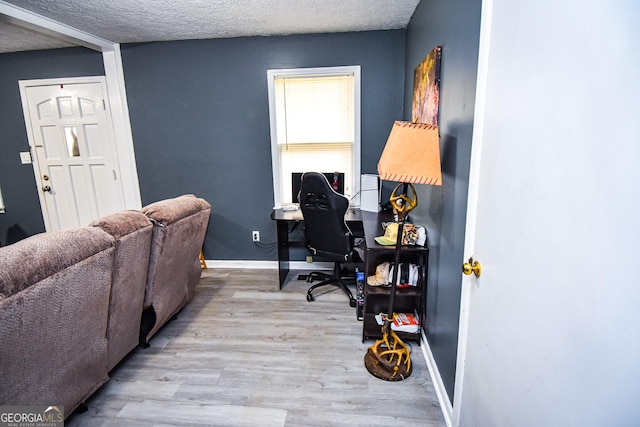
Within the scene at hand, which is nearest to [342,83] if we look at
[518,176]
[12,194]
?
[518,176]

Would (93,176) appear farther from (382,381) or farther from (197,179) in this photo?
(382,381)

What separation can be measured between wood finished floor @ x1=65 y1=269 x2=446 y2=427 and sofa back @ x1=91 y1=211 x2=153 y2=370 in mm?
237

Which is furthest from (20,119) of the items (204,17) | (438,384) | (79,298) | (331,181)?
(438,384)

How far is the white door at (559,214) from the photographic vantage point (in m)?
0.48

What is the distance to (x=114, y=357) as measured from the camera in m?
1.69

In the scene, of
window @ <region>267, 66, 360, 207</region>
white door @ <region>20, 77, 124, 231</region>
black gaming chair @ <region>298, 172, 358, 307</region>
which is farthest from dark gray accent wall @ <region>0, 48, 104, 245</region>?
black gaming chair @ <region>298, 172, 358, 307</region>

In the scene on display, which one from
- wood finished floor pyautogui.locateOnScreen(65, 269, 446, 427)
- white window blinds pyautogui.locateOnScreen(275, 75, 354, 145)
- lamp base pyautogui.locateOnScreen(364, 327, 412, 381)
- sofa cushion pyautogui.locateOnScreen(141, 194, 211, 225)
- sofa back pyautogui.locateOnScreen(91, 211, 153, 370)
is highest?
white window blinds pyautogui.locateOnScreen(275, 75, 354, 145)

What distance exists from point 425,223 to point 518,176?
1211 mm

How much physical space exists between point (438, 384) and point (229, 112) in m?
2.93

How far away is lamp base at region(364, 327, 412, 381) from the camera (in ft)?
→ 5.75

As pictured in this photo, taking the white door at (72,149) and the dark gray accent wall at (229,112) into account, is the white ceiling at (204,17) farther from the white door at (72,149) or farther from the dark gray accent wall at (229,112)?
the white door at (72,149)

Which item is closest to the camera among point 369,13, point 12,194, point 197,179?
point 369,13

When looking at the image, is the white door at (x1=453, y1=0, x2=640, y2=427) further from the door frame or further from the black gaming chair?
the black gaming chair

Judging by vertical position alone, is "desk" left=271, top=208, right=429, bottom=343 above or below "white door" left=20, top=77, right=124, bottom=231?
below
